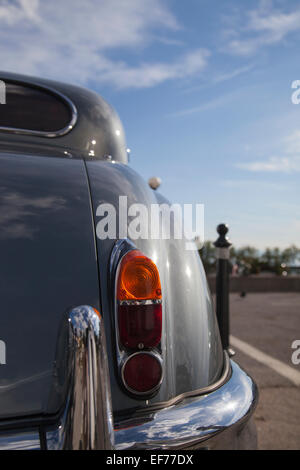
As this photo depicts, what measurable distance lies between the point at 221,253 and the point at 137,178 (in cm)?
→ 288

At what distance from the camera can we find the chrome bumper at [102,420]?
46.2 inches

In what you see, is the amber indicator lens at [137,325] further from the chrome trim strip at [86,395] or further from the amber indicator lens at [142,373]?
the chrome trim strip at [86,395]

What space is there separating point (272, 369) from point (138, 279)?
414cm

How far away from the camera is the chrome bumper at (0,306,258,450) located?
1.17 metres

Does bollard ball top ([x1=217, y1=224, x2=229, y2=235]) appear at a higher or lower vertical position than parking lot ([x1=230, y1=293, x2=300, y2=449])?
higher

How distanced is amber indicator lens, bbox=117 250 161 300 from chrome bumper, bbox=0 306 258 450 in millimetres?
165

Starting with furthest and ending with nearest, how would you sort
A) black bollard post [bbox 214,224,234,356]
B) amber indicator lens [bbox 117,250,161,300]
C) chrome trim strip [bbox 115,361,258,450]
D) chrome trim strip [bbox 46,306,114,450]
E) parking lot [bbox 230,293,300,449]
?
black bollard post [bbox 214,224,234,356] < parking lot [bbox 230,293,300,449] < amber indicator lens [bbox 117,250,161,300] < chrome trim strip [bbox 115,361,258,450] < chrome trim strip [bbox 46,306,114,450]

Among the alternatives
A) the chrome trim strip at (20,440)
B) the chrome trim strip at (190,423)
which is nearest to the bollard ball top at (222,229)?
the chrome trim strip at (190,423)

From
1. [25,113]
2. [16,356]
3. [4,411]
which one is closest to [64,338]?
[16,356]

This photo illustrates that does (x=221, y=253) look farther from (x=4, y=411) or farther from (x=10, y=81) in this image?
(x=4, y=411)

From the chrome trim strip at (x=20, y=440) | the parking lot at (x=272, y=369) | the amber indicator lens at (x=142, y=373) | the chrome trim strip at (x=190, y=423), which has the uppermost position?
the amber indicator lens at (x=142, y=373)

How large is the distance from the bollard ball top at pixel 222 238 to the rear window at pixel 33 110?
2.54 metres

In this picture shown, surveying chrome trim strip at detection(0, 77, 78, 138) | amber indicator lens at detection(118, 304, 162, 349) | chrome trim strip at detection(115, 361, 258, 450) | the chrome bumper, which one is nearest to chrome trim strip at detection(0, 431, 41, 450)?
the chrome bumper

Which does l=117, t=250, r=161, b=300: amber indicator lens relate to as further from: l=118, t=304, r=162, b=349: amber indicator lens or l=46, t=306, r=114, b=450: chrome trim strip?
l=46, t=306, r=114, b=450: chrome trim strip
